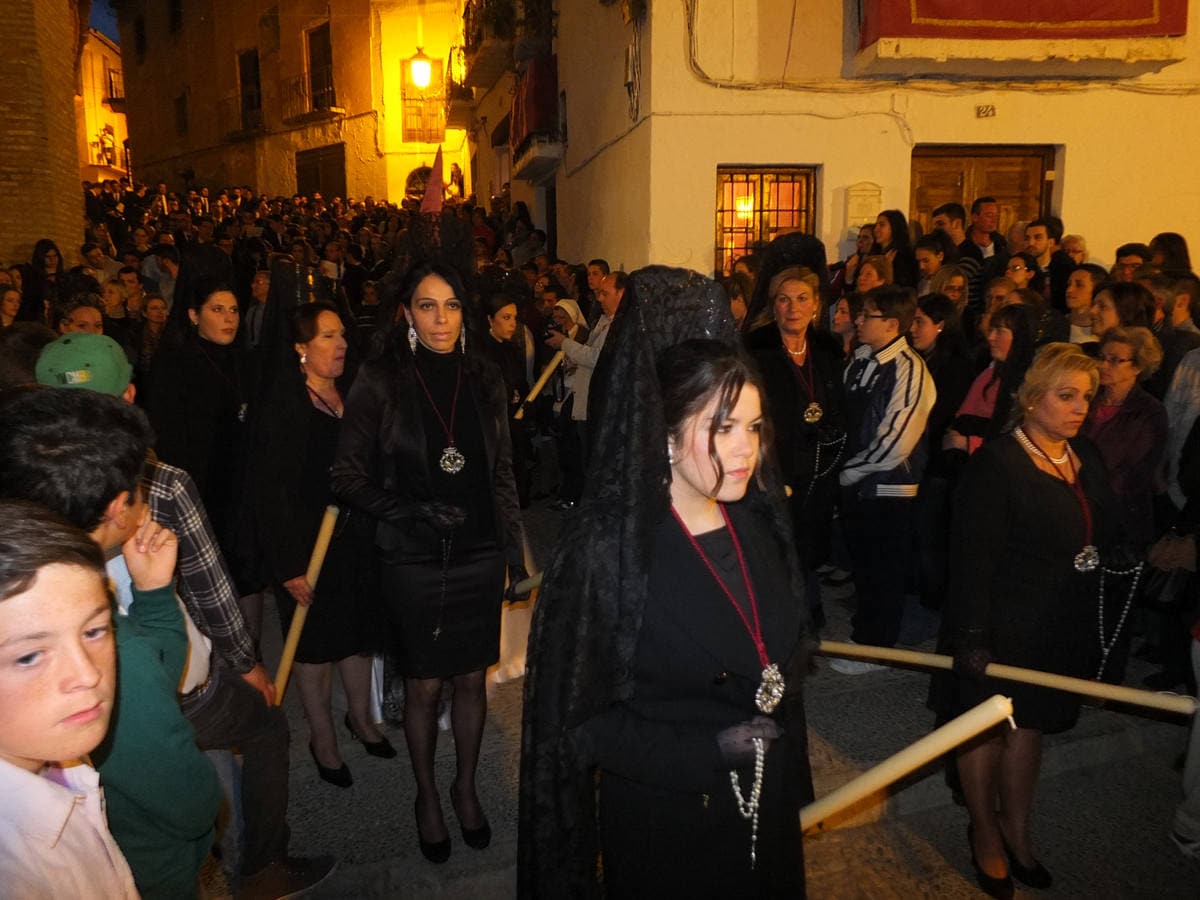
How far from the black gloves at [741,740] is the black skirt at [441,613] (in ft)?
5.72

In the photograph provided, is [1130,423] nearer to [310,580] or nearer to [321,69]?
[310,580]

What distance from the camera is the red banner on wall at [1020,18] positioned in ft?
32.4

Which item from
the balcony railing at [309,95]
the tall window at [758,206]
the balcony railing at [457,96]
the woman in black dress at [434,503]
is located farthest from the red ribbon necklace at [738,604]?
the balcony railing at [309,95]

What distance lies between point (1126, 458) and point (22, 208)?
14.3m

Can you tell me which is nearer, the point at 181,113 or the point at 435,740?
the point at 435,740

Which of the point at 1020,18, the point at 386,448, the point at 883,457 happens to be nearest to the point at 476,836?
the point at 386,448

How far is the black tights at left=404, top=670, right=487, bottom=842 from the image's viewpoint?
11.7ft

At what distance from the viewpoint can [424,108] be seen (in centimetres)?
3569

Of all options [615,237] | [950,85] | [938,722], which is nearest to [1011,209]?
[950,85]

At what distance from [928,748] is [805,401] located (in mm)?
3195

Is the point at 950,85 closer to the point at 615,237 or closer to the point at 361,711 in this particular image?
the point at 615,237

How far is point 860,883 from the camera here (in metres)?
3.62

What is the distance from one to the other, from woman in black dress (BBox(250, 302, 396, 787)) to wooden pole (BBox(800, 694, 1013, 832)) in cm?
220

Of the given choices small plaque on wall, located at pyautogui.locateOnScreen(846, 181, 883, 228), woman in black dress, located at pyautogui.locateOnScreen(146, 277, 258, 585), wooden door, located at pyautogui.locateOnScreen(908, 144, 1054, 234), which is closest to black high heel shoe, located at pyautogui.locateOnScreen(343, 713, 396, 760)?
woman in black dress, located at pyautogui.locateOnScreen(146, 277, 258, 585)
